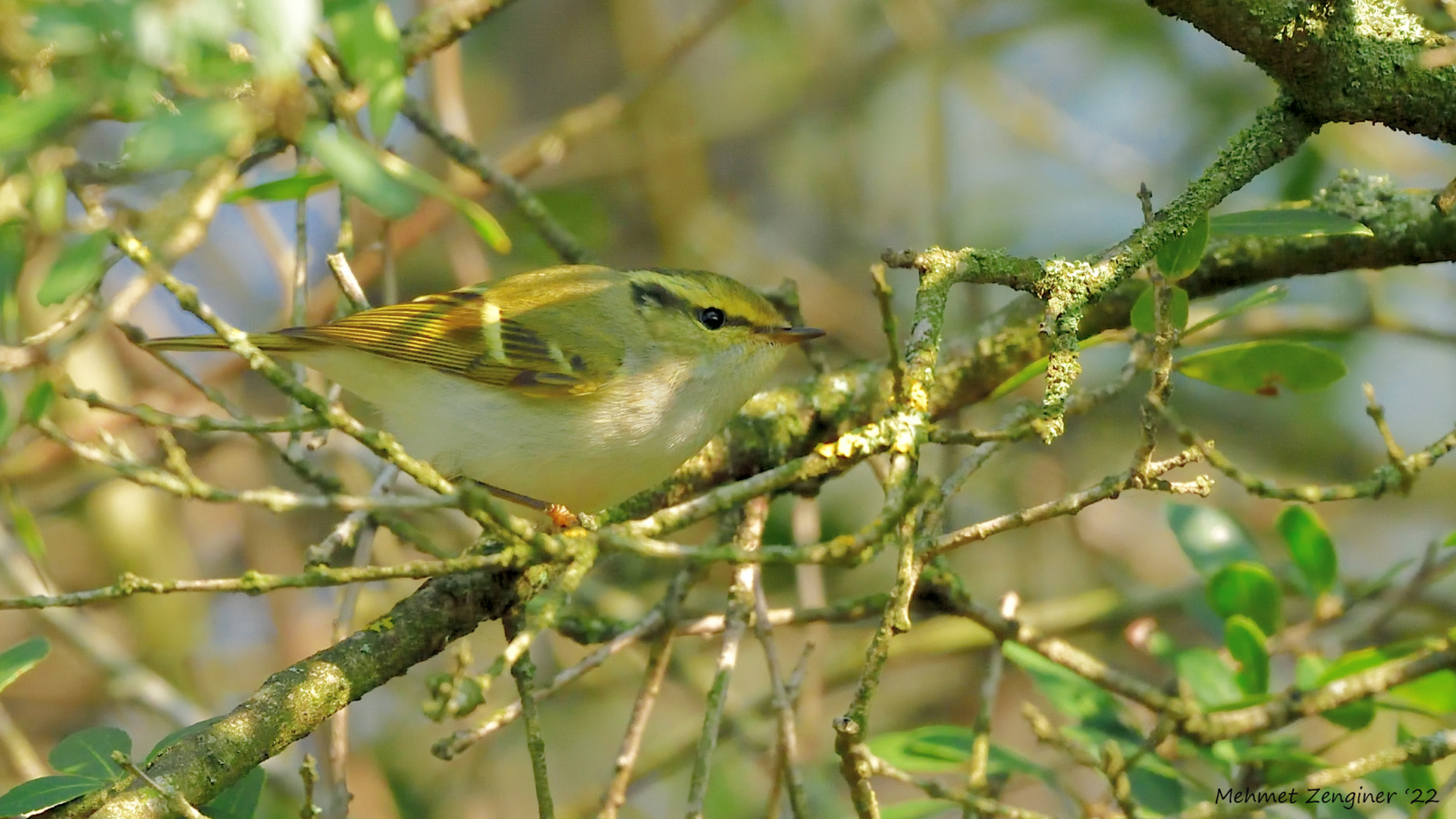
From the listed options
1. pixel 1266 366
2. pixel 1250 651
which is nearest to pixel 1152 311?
pixel 1266 366

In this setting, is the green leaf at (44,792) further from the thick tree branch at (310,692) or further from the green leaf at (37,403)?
the green leaf at (37,403)

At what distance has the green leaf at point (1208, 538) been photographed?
2537 mm

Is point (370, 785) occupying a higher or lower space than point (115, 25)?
lower

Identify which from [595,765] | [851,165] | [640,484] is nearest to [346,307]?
[640,484]

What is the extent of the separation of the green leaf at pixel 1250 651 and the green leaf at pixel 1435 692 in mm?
223

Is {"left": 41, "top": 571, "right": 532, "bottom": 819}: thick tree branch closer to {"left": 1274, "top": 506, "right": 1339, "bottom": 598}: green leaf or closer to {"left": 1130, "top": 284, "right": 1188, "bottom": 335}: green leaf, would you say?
{"left": 1130, "top": 284, "right": 1188, "bottom": 335}: green leaf

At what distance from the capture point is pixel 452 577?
2.11 metres

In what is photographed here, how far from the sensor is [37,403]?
1.76 meters

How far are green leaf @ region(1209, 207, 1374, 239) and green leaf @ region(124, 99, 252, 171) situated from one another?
1371mm

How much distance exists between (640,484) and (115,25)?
1.58 meters

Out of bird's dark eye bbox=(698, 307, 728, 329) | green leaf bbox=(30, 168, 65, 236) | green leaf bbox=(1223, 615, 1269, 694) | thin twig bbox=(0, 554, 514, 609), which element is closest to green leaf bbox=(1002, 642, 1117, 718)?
green leaf bbox=(1223, 615, 1269, 694)

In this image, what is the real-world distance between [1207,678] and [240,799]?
1.77m

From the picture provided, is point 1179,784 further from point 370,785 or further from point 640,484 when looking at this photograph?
point 370,785

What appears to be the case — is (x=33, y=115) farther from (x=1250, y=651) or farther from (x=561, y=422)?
(x=1250, y=651)
